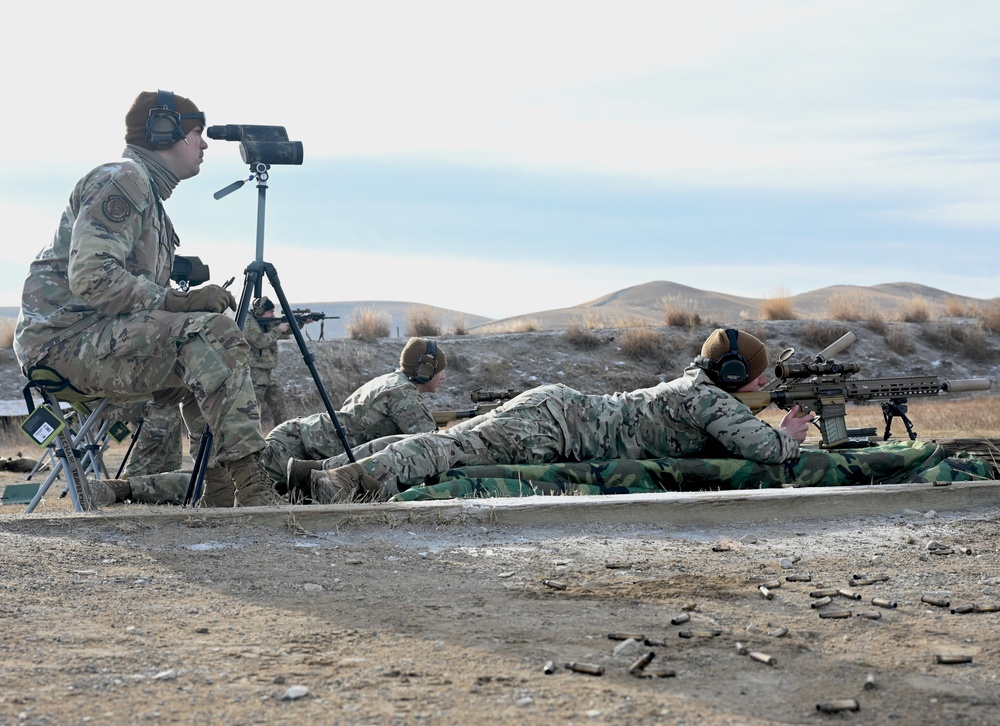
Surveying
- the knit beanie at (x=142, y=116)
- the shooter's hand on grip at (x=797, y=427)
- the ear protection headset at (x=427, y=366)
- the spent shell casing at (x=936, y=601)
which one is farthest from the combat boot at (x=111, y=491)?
the spent shell casing at (x=936, y=601)

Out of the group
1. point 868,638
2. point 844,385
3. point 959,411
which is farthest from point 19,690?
point 959,411

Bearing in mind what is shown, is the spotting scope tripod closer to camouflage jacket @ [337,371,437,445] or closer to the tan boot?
the tan boot

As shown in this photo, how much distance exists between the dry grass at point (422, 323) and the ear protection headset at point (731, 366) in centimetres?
1907

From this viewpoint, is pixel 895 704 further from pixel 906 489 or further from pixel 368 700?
pixel 906 489

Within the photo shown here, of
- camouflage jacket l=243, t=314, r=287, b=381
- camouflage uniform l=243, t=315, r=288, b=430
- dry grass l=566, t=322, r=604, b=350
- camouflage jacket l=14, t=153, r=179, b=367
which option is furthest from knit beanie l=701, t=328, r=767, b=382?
dry grass l=566, t=322, r=604, b=350

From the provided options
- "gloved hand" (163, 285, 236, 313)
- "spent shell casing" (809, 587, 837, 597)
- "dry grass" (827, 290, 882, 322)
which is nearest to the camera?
"spent shell casing" (809, 587, 837, 597)

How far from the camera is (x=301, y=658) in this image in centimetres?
280

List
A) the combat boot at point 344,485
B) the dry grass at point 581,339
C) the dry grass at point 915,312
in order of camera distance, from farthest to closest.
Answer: the dry grass at point 915,312
the dry grass at point 581,339
the combat boot at point 344,485

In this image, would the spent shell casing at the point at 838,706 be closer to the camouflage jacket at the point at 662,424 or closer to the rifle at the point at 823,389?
the camouflage jacket at the point at 662,424

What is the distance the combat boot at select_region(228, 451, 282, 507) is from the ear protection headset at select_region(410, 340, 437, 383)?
2787 mm

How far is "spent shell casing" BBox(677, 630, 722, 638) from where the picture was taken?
9.83ft

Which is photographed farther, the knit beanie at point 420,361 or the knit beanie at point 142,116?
the knit beanie at point 420,361

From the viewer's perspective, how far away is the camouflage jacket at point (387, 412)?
764 cm

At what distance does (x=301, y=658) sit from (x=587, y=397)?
152 inches
